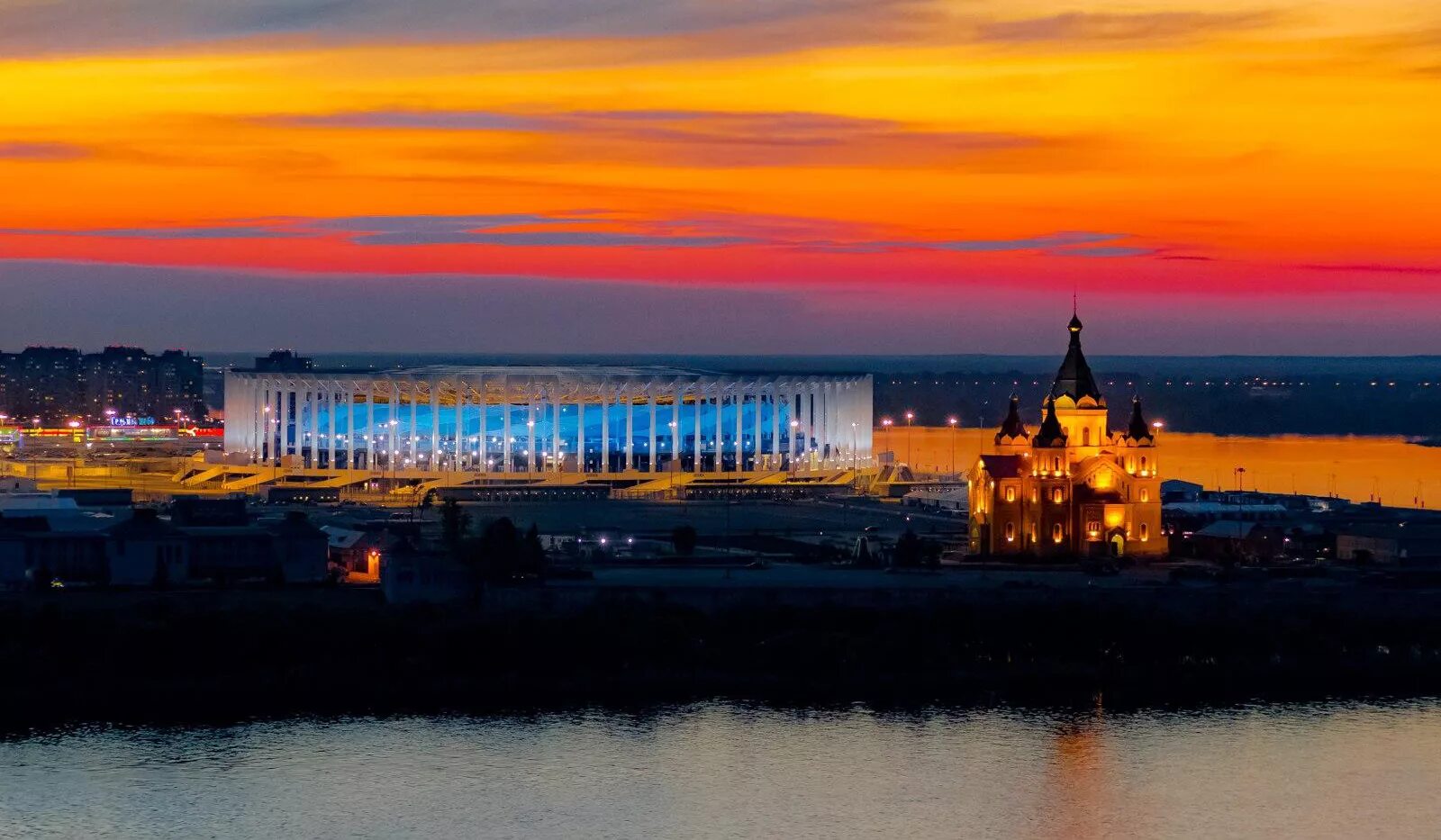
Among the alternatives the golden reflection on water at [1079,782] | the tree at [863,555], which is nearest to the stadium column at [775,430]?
the tree at [863,555]

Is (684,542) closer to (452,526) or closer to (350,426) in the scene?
(452,526)

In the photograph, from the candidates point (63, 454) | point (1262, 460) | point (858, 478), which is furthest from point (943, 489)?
point (63, 454)

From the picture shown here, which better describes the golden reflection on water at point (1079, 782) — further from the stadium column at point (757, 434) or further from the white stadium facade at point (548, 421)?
the stadium column at point (757, 434)

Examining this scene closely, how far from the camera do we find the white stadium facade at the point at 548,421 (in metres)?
76.1

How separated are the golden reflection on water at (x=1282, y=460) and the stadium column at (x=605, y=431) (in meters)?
11.5

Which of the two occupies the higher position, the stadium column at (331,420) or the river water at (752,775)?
the stadium column at (331,420)

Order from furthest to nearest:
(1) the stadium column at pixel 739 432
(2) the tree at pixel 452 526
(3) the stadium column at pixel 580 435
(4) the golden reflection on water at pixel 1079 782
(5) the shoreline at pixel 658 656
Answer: (1) the stadium column at pixel 739 432 → (3) the stadium column at pixel 580 435 → (2) the tree at pixel 452 526 → (5) the shoreline at pixel 658 656 → (4) the golden reflection on water at pixel 1079 782

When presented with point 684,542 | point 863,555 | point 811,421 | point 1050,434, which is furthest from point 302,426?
point 1050,434

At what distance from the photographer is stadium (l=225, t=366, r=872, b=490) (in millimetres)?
76062

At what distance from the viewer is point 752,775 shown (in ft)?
98.3

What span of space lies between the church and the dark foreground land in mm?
6725

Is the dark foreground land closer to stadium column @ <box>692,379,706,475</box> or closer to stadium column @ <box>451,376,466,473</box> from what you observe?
stadium column @ <box>451,376,466,473</box>

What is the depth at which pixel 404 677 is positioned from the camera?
35.2 meters

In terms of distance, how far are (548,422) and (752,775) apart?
4762 centimetres
